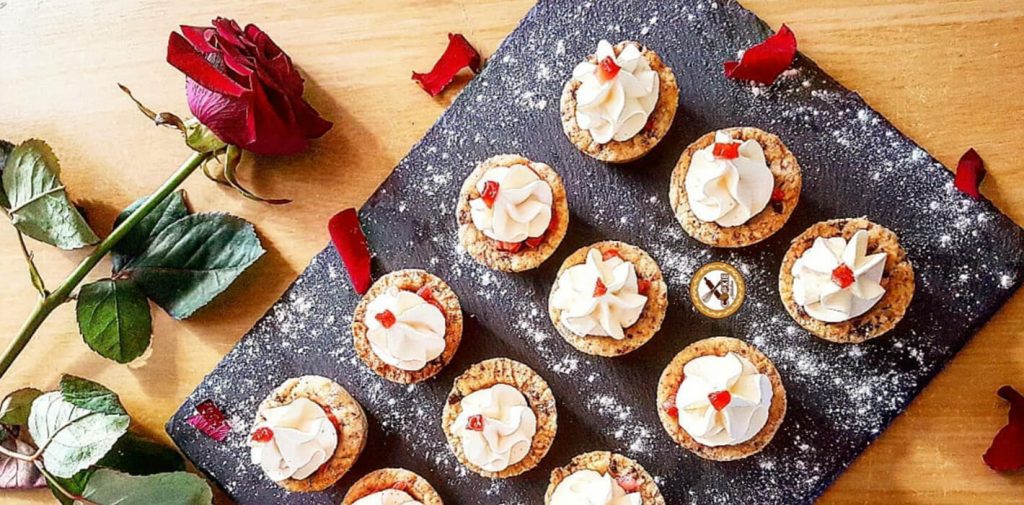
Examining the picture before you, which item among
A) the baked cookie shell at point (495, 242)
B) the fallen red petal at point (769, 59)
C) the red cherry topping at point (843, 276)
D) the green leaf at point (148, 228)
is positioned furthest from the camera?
the green leaf at point (148, 228)

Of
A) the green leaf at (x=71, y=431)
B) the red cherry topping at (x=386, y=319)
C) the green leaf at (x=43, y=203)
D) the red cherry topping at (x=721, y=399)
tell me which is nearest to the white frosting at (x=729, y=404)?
the red cherry topping at (x=721, y=399)

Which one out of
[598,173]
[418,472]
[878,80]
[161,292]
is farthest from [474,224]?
[878,80]

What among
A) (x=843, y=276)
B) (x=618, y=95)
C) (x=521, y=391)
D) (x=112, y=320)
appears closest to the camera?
(x=843, y=276)

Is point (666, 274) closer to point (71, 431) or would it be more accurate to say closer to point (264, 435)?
point (264, 435)

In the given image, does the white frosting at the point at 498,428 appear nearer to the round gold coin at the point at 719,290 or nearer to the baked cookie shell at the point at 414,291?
the baked cookie shell at the point at 414,291

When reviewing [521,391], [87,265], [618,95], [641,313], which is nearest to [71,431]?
[87,265]

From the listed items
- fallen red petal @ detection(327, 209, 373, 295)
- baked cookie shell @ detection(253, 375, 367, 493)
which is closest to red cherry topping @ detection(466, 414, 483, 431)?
baked cookie shell @ detection(253, 375, 367, 493)
